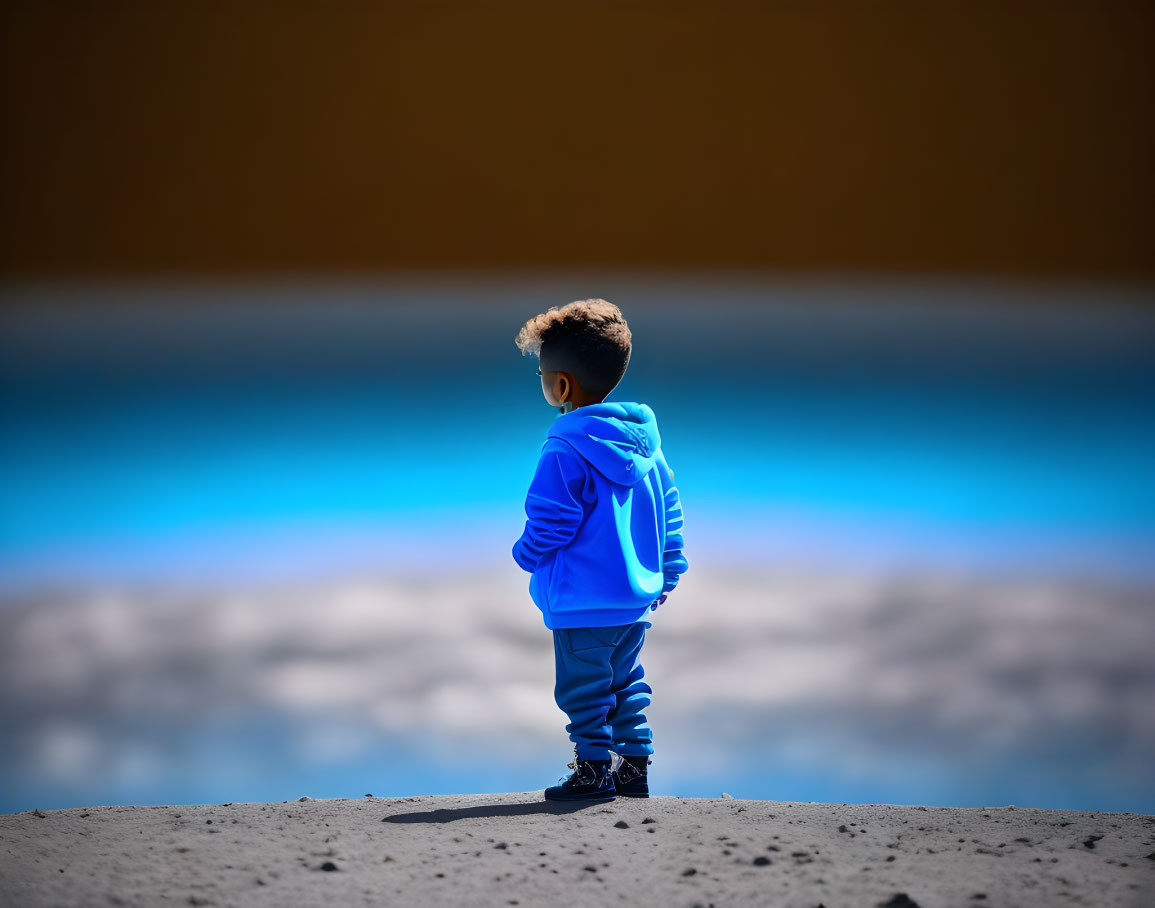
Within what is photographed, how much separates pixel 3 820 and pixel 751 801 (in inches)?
46.4

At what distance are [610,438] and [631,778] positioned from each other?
588 mm

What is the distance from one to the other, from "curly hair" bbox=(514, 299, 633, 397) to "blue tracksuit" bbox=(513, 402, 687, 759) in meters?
0.06

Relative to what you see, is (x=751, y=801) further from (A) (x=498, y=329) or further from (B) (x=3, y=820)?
(A) (x=498, y=329)

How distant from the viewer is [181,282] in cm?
705

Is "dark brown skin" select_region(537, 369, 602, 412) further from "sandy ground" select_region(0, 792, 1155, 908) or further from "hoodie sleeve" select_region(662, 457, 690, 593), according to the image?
"sandy ground" select_region(0, 792, 1155, 908)

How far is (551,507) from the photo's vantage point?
1.88 metres

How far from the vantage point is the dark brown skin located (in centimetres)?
197

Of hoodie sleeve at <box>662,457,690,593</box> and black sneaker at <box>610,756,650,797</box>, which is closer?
black sneaker at <box>610,756,650,797</box>

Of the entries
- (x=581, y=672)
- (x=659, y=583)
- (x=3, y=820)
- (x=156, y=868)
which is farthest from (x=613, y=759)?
(x=3, y=820)

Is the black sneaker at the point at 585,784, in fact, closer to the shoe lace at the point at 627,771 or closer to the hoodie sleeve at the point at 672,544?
the shoe lace at the point at 627,771

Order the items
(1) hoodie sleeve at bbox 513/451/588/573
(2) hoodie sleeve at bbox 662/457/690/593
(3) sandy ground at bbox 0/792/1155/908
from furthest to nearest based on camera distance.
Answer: (2) hoodie sleeve at bbox 662/457/690/593, (1) hoodie sleeve at bbox 513/451/588/573, (3) sandy ground at bbox 0/792/1155/908

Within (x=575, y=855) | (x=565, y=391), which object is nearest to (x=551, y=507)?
(x=565, y=391)

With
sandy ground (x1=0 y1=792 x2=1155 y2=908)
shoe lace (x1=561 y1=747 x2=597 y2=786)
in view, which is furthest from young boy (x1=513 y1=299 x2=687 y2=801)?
sandy ground (x1=0 y1=792 x2=1155 y2=908)

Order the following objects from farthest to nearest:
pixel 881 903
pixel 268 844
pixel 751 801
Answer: pixel 751 801, pixel 268 844, pixel 881 903
